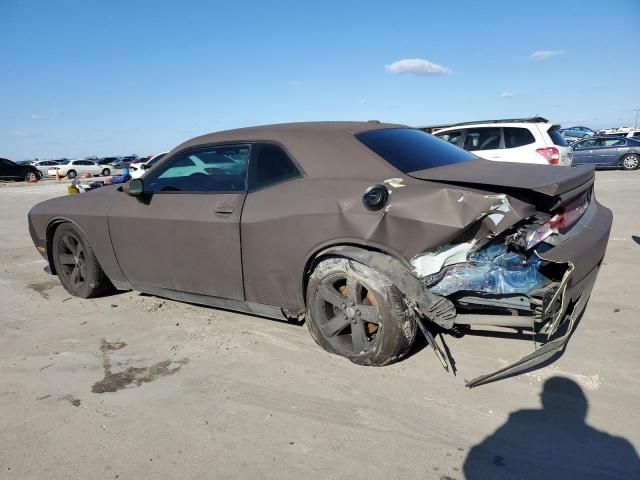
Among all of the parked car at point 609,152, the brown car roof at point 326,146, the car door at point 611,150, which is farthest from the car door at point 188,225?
the car door at point 611,150

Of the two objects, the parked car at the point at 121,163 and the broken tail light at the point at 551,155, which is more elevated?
the parked car at the point at 121,163

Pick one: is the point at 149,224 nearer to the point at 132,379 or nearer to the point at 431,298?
the point at 132,379

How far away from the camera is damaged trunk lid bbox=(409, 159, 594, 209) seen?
2721mm

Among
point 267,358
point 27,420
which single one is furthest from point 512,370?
point 27,420

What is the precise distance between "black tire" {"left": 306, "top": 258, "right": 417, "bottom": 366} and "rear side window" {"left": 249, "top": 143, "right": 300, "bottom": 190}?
2.32 feet

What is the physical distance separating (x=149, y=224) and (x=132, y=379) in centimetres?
131

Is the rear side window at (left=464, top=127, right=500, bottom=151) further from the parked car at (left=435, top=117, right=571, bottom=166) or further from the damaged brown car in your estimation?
the damaged brown car

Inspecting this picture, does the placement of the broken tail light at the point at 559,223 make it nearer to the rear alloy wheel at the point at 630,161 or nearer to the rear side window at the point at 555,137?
the rear side window at the point at 555,137

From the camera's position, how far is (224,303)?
3793mm

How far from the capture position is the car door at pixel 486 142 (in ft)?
31.6

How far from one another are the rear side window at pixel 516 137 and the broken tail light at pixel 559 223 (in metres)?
6.75

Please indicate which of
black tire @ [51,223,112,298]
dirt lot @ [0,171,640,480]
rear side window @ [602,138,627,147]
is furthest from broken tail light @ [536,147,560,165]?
rear side window @ [602,138,627,147]

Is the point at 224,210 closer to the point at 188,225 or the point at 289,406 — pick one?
the point at 188,225

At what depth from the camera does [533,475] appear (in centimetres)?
217
